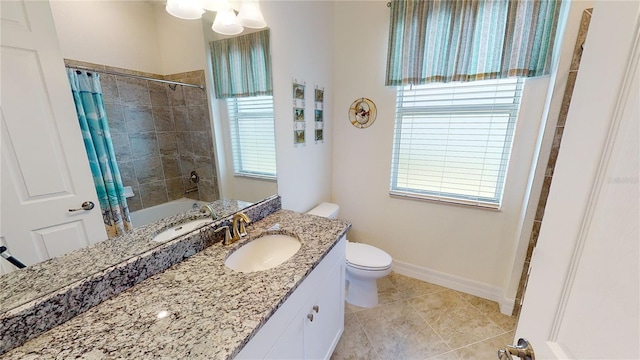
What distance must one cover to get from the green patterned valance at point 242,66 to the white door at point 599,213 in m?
1.39

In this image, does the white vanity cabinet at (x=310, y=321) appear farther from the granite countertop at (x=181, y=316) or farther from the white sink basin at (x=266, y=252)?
the white sink basin at (x=266, y=252)

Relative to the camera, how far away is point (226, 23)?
1290 mm

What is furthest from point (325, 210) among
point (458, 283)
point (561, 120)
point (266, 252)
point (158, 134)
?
point (561, 120)

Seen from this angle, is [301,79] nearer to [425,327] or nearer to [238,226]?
[238,226]

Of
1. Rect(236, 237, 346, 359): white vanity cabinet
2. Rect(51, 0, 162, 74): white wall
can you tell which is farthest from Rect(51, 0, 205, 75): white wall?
Rect(236, 237, 346, 359): white vanity cabinet

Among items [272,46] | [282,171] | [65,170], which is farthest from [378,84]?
[65,170]

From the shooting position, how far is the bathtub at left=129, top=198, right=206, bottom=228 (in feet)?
3.25

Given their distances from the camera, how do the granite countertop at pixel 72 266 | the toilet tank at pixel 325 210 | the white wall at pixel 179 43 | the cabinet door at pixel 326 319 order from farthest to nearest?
the toilet tank at pixel 325 210 → the cabinet door at pixel 326 319 → the white wall at pixel 179 43 → the granite countertop at pixel 72 266

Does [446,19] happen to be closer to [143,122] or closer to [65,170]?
[143,122]

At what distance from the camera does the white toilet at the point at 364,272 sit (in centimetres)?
185

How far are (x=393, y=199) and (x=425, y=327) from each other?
1038 mm

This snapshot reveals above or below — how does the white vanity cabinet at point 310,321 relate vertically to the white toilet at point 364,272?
above

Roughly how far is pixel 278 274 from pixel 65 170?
806 millimetres

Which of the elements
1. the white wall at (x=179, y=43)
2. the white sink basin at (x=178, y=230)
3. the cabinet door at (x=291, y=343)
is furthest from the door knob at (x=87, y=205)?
the cabinet door at (x=291, y=343)
